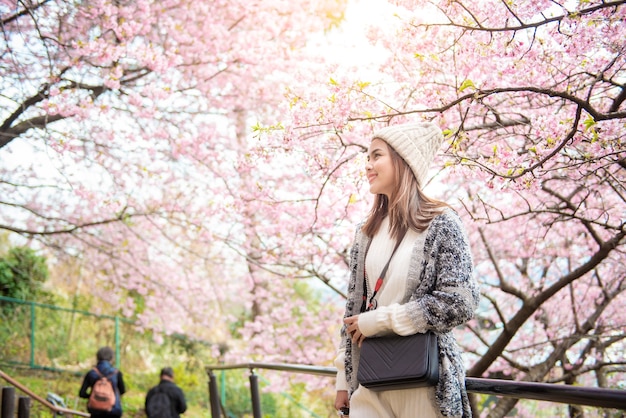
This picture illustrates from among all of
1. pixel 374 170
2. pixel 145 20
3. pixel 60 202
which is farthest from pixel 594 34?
pixel 60 202

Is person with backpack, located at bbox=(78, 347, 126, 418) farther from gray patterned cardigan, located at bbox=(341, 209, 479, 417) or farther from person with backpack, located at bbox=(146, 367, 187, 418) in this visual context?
gray patterned cardigan, located at bbox=(341, 209, 479, 417)

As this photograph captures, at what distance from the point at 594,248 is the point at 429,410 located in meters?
4.82

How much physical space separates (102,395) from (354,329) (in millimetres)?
4810

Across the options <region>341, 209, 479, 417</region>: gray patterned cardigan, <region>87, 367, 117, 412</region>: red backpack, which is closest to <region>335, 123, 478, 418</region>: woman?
<region>341, 209, 479, 417</region>: gray patterned cardigan

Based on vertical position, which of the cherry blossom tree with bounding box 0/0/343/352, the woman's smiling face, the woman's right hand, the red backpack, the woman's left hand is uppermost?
the cherry blossom tree with bounding box 0/0/343/352

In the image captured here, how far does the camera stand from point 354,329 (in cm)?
201

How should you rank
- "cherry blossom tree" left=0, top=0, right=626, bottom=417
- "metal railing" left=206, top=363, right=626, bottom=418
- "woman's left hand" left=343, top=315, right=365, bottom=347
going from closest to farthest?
"metal railing" left=206, top=363, right=626, bottom=418 < "woman's left hand" left=343, top=315, right=365, bottom=347 < "cherry blossom tree" left=0, top=0, right=626, bottom=417

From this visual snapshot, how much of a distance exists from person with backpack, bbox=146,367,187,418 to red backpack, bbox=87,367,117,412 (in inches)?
14.8

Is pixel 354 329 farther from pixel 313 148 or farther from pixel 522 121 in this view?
pixel 522 121

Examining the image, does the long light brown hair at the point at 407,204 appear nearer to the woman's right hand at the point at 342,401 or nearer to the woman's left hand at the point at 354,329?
the woman's left hand at the point at 354,329

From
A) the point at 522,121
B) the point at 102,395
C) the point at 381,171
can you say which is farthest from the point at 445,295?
the point at 102,395

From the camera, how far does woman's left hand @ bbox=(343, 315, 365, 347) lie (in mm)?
1996

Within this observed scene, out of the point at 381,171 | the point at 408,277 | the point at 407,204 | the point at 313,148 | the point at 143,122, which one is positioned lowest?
the point at 408,277

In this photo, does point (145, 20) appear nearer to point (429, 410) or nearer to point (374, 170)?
point (374, 170)
